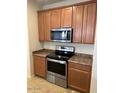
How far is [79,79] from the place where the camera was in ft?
8.61

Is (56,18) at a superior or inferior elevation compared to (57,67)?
superior

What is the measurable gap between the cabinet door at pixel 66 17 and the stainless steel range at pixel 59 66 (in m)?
0.74

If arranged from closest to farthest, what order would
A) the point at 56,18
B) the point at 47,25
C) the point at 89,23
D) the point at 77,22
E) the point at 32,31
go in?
the point at 89,23, the point at 77,22, the point at 56,18, the point at 47,25, the point at 32,31

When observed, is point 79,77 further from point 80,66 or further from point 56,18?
point 56,18

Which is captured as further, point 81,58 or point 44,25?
point 44,25

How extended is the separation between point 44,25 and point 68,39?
43.4 inches

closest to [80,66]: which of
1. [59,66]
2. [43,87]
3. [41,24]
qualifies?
[59,66]

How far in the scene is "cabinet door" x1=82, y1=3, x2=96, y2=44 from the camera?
2.46 m

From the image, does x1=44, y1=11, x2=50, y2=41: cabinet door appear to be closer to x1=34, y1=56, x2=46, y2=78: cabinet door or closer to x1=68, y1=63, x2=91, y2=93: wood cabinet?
x1=34, y1=56, x2=46, y2=78: cabinet door

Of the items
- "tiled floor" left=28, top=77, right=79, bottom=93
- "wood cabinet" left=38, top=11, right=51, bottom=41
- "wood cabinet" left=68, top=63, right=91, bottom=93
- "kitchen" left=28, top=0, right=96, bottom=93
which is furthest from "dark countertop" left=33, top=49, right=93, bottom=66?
"tiled floor" left=28, top=77, right=79, bottom=93
